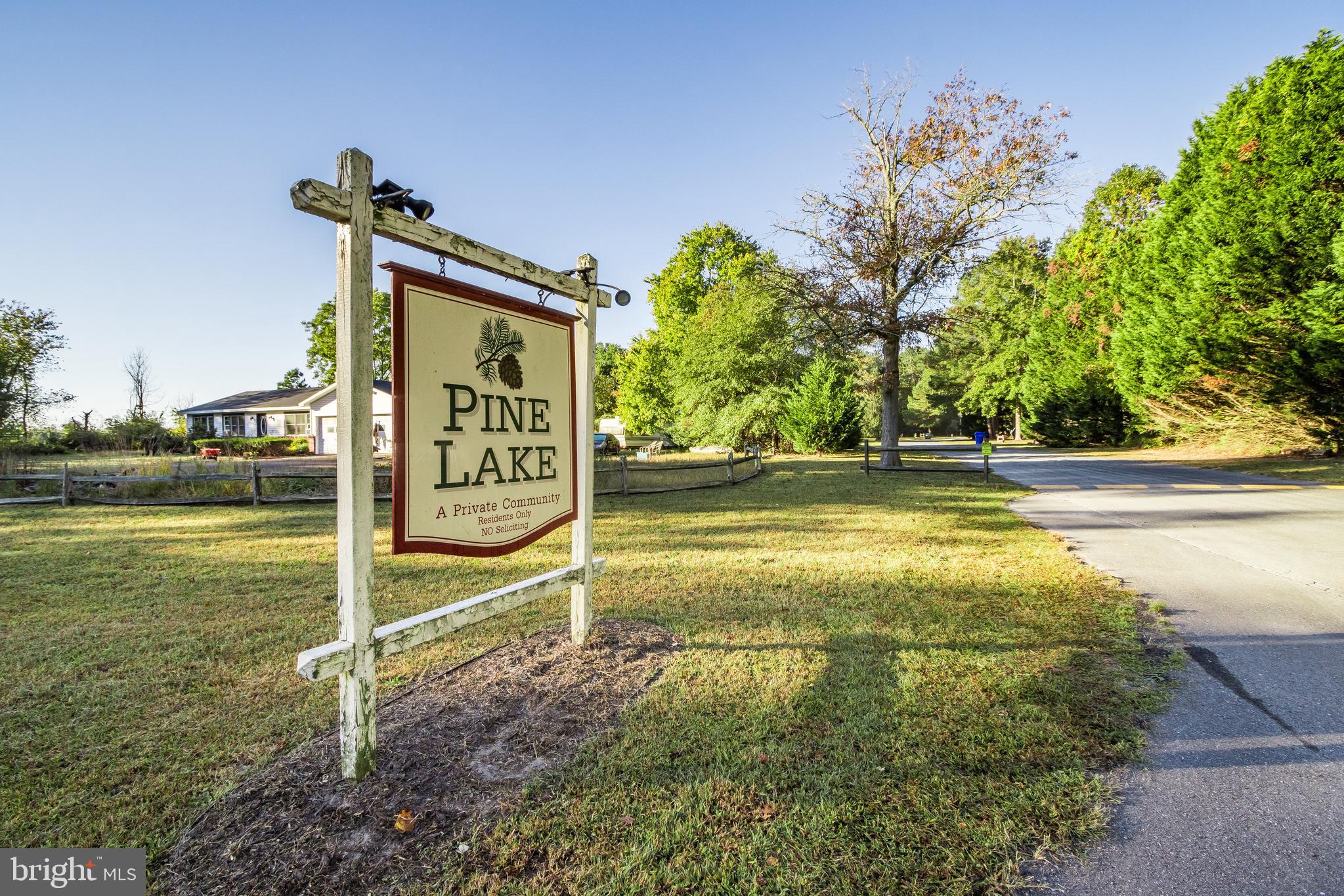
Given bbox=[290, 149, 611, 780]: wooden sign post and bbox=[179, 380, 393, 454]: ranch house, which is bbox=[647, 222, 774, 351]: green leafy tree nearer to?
bbox=[179, 380, 393, 454]: ranch house

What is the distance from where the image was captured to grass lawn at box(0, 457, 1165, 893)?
203 centimetres

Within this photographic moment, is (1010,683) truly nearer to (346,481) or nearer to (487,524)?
(487,524)

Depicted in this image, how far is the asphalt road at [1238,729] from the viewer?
6.20 ft

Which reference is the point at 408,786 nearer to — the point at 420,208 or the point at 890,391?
the point at 420,208

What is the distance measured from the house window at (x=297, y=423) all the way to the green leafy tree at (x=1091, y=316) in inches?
1805

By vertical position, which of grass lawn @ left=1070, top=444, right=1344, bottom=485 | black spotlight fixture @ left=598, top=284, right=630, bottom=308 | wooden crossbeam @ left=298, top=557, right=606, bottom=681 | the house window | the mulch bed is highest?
the house window

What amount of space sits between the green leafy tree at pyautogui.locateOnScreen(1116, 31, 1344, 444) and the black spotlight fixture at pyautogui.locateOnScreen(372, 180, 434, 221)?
21119 mm

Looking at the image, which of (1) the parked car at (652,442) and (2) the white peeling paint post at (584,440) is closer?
(2) the white peeling paint post at (584,440)

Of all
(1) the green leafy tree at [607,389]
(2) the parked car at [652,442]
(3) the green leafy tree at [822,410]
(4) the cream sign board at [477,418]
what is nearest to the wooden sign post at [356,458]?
(4) the cream sign board at [477,418]

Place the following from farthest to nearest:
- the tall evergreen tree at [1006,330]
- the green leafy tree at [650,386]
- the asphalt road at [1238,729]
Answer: the tall evergreen tree at [1006,330] → the green leafy tree at [650,386] → the asphalt road at [1238,729]

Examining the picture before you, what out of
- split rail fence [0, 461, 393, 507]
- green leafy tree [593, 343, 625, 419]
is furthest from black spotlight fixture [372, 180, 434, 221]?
green leafy tree [593, 343, 625, 419]

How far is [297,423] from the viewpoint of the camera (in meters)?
38.8

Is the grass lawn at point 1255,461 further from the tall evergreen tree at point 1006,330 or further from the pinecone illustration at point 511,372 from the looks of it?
the pinecone illustration at point 511,372

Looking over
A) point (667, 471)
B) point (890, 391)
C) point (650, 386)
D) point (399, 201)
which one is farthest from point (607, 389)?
point (399, 201)
